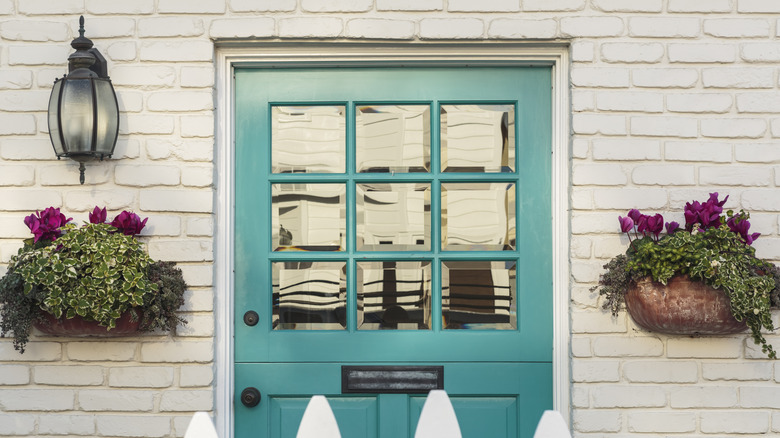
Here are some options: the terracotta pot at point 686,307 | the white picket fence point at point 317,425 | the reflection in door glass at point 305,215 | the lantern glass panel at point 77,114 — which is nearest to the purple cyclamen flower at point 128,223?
the lantern glass panel at point 77,114

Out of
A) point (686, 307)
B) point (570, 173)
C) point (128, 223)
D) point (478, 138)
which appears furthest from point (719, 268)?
point (128, 223)

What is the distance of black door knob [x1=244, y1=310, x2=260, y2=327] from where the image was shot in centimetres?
267

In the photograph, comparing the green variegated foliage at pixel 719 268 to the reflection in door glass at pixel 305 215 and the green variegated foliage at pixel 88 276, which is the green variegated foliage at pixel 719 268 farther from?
the green variegated foliage at pixel 88 276

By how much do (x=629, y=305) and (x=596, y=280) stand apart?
137 mm

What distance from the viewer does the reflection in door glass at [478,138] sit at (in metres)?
2.71

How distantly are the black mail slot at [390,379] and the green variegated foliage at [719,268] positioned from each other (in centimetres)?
68

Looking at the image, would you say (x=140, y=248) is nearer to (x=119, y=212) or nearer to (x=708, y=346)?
(x=119, y=212)

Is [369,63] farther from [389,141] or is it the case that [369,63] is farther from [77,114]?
[77,114]

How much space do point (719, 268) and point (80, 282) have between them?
1942mm

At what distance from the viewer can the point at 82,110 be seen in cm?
245

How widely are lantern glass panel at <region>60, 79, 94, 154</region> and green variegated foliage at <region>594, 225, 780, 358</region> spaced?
5.83 ft

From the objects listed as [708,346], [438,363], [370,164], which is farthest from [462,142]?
[708,346]

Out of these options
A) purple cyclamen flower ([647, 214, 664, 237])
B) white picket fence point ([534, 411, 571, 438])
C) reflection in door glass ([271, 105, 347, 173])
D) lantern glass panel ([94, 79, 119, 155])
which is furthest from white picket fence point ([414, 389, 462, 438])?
lantern glass panel ([94, 79, 119, 155])

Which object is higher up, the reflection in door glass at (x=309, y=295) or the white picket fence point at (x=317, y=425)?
the reflection in door glass at (x=309, y=295)
